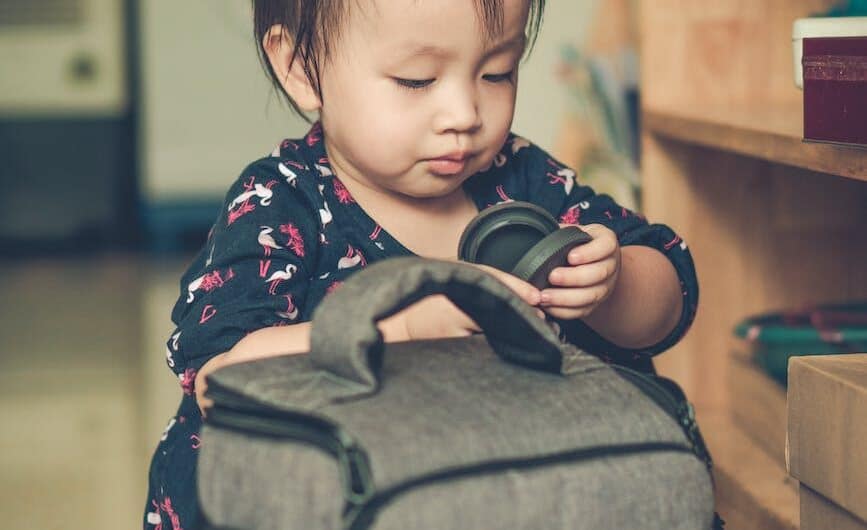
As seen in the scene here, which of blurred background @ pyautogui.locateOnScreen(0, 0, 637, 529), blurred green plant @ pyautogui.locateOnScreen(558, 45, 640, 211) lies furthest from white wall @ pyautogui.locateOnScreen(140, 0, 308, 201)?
blurred green plant @ pyautogui.locateOnScreen(558, 45, 640, 211)

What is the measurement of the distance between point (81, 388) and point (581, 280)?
1.36 m

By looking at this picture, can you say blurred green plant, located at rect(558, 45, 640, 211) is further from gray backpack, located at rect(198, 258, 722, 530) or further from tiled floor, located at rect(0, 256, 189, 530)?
gray backpack, located at rect(198, 258, 722, 530)

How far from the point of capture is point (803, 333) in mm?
1270

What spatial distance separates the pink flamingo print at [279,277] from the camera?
0.92 meters

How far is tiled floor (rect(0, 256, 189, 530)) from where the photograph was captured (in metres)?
1.53

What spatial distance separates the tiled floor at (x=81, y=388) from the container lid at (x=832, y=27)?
2.96 feet

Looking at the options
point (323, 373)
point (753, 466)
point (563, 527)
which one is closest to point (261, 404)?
point (323, 373)

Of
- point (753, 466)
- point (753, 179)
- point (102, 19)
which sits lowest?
point (753, 466)

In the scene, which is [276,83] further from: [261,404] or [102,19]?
[102,19]

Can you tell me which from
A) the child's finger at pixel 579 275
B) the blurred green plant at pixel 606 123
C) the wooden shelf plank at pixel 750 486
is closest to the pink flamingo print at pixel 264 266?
the child's finger at pixel 579 275

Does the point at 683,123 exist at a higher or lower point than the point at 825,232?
higher

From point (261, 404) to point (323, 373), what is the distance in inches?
1.6

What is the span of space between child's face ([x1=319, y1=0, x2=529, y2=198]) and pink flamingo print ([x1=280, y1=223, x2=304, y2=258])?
0.25 ft

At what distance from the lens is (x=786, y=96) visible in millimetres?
1410
